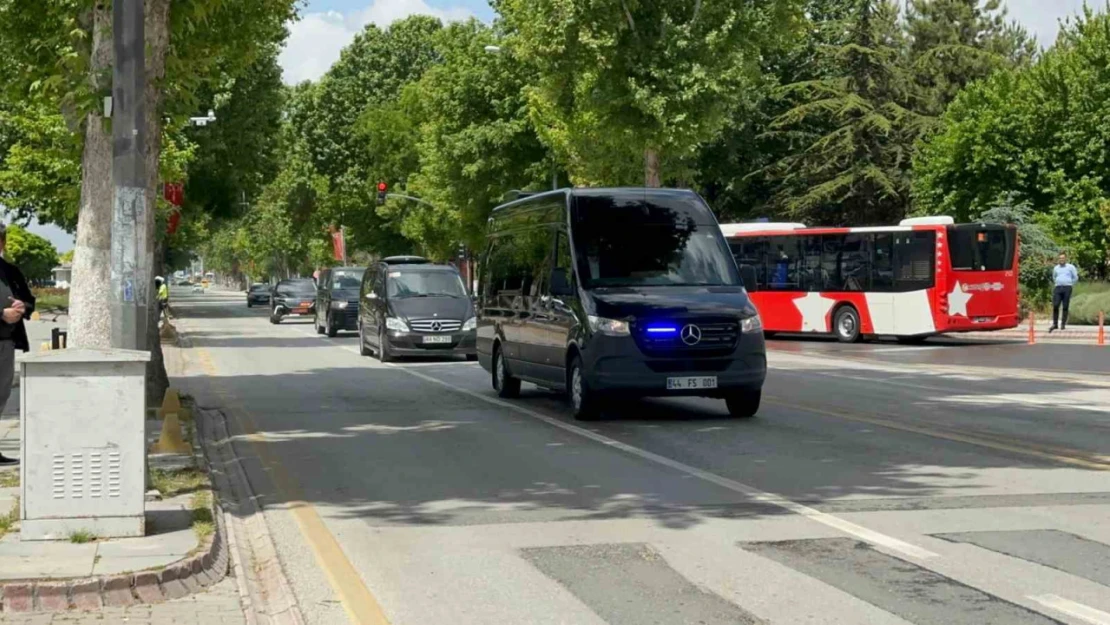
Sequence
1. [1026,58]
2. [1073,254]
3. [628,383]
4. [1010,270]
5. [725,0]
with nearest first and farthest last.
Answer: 1. [628,383]
2. [1010,270]
3. [725,0]
4. [1073,254]
5. [1026,58]

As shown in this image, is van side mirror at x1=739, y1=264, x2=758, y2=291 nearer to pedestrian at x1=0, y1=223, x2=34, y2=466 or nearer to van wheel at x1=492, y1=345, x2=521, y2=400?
van wheel at x1=492, y1=345, x2=521, y2=400

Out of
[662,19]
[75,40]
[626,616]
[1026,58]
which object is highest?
[1026,58]

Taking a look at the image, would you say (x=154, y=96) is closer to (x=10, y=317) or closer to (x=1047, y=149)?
(x=10, y=317)

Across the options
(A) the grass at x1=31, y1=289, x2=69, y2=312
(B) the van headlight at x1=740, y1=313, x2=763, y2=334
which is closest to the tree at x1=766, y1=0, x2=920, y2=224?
(A) the grass at x1=31, y1=289, x2=69, y2=312

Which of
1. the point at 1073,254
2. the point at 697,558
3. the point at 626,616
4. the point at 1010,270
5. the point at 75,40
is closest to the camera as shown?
the point at 626,616

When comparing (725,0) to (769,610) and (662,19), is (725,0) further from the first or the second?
(769,610)

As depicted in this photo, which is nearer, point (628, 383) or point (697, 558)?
point (697, 558)

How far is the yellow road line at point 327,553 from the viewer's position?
708cm

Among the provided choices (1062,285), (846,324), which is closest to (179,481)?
(846,324)

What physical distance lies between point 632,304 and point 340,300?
1023 inches

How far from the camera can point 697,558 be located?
8180mm

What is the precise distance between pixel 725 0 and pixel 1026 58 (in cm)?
4314

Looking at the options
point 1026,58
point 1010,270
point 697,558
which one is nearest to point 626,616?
point 697,558

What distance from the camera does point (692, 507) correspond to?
9945 mm
